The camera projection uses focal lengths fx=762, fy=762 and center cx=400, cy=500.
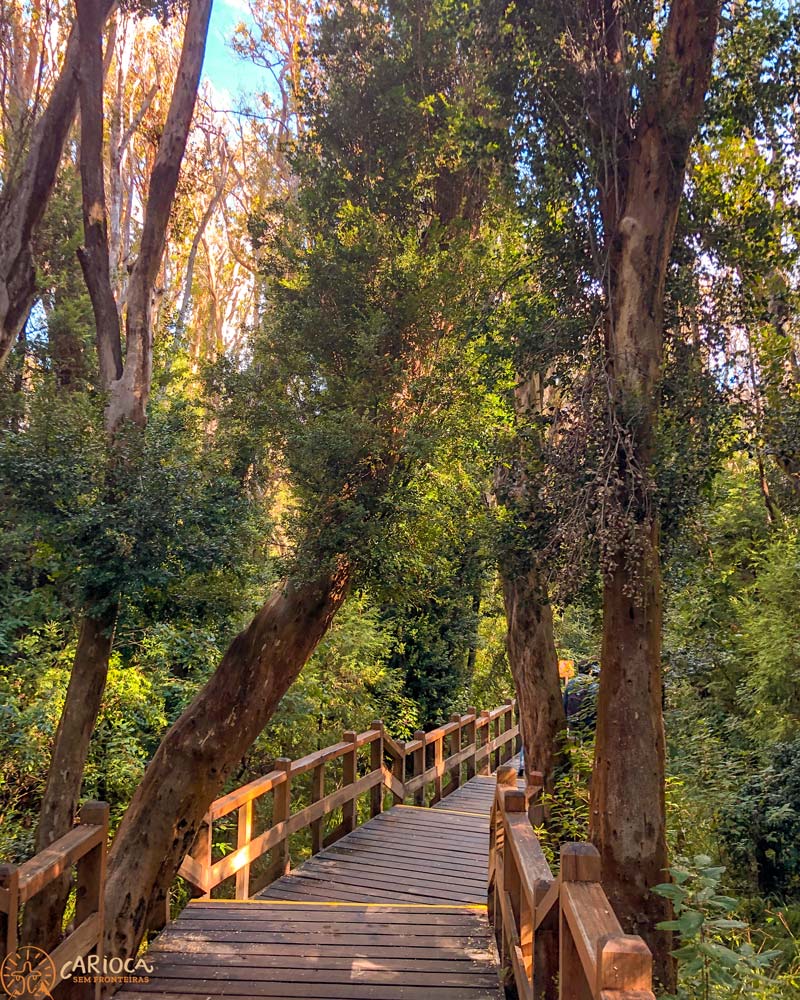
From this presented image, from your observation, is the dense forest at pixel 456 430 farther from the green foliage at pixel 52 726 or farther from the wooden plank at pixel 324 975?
the wooden plank at pixel 324 975

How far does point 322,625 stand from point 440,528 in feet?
4.79

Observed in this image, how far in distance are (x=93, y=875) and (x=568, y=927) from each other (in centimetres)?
233

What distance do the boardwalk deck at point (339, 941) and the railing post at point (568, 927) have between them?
1580 mm

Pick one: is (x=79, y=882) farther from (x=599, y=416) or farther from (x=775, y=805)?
(x=775, y=805)

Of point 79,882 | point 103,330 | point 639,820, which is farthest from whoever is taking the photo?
point 103,330

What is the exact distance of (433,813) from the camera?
928 cm

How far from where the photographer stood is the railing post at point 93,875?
3627 mm

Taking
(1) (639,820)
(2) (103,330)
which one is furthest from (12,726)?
(1) (639,820)

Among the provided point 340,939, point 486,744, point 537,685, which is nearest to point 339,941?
point 340,939

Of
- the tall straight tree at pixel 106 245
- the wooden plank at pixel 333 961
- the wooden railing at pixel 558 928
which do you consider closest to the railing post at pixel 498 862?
the wooden railing at pixel 558 928

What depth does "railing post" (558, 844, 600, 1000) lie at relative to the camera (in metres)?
2.58

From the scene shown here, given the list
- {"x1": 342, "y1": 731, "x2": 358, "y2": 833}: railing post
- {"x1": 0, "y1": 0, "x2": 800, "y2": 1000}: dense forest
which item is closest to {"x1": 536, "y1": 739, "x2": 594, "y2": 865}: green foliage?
{"x1": 0, "y1": 0, "x2": 800, "y2": 1000}: dense forest

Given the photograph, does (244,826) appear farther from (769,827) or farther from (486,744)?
(486,744)

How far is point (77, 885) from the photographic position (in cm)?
357
